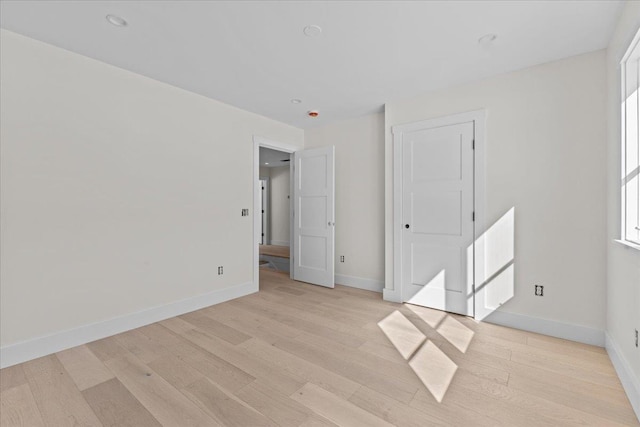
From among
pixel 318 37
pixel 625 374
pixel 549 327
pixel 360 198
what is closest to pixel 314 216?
pixel 360 198

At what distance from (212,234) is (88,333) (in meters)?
1.45

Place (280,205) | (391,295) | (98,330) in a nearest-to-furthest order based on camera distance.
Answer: (98,330), (391,295), (280,205)

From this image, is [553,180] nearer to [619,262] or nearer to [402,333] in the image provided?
[619,262]

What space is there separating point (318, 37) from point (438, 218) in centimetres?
221

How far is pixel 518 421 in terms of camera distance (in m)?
1.51

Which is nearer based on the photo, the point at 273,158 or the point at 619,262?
the point at 619,262

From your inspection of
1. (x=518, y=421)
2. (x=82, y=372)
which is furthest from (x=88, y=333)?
(x=518, y=421)

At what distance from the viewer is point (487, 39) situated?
2.24 metres

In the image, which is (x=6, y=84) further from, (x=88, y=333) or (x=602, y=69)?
(x=602, y=69)

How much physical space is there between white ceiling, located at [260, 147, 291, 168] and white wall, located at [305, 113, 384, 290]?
1982 mm

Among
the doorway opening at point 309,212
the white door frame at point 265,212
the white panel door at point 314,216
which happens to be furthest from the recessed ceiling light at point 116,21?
the white door frame at point 265,212

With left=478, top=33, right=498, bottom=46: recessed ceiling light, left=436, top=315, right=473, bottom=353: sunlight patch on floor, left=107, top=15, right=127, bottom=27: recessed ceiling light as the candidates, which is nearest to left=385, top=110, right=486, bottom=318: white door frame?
left=436, top=315, right=473, bottom=353: sunlight patch on floor

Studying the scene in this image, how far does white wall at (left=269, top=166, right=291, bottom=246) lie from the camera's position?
7.44 metres

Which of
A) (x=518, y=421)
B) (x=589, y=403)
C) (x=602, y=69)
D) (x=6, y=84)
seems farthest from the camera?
(x=602, y=69)
